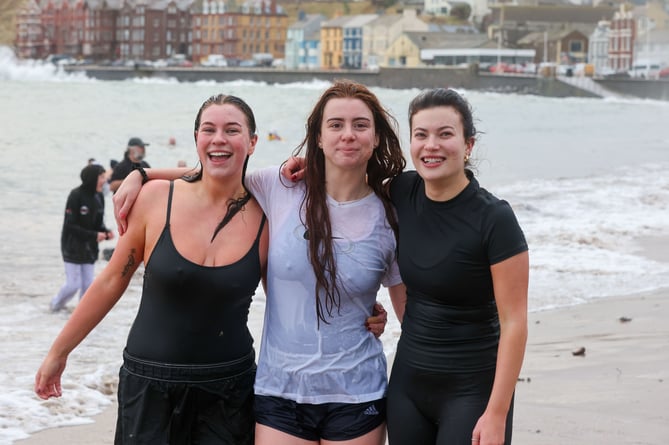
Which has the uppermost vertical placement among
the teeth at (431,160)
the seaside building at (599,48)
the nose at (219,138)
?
the seaside building at (599,48)

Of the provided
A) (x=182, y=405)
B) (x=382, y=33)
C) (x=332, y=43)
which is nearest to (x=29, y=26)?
(x=332, y=43)

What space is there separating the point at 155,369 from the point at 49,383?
47cm

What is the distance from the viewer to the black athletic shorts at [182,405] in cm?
328

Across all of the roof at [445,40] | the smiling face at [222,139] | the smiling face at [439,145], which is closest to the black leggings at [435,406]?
the smiling face at [439,145]

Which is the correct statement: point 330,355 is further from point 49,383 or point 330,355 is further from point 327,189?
point 49,383

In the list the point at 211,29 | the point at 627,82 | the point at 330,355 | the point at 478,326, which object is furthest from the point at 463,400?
the point at 211,29

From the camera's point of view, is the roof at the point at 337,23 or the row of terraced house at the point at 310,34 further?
the roof at the point at 337,23

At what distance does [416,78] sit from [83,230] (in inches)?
4174

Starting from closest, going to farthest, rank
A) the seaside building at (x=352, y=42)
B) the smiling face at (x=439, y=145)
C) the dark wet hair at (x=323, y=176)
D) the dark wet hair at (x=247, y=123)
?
the smiling face at (x=439, y=145), the dark wet hair at (x=323, y=176), the dark wet hair at (x=247, y=123), the seaside building at (x=352, y=42)

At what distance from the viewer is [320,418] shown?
10.9 feet

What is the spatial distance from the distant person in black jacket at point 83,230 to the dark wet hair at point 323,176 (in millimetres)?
6821

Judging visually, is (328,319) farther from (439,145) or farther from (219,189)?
(439,145)

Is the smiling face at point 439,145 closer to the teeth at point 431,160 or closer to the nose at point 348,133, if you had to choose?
the teeth at point 431,160

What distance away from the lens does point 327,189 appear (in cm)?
347
